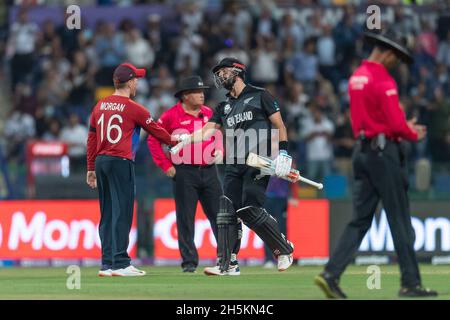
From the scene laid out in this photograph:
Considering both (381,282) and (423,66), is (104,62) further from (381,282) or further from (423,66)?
(381,282)

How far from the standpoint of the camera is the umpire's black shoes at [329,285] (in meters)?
13.0

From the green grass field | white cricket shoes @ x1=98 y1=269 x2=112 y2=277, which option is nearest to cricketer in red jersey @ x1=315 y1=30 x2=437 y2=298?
the green grass field

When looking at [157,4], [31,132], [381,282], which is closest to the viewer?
[381,282]

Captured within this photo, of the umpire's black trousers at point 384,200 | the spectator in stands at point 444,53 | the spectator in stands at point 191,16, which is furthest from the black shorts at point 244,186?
the spectator in stands at point 444,53

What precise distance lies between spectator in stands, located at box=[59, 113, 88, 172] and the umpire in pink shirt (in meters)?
7.96

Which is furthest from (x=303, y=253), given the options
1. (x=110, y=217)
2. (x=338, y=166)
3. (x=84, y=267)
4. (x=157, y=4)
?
(x=157, y=4)

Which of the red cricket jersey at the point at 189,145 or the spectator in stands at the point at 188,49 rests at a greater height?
the spectator in stands at the point at 188,49

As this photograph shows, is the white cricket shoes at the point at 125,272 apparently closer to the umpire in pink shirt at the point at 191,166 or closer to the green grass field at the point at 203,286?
the green grass field at the point at 203,286

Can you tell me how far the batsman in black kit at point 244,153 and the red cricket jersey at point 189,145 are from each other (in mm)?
1806

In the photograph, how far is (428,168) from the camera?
2417 centimetres

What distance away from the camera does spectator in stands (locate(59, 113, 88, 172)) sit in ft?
87.3

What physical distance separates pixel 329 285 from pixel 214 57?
17.0 m

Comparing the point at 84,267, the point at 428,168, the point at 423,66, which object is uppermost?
the point at 423,66

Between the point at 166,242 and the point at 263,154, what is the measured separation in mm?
7442
